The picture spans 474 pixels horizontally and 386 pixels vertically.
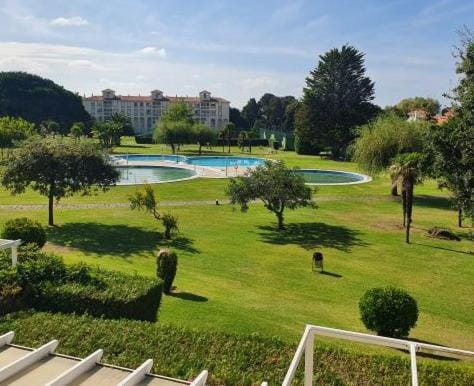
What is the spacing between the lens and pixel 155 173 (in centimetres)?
5556

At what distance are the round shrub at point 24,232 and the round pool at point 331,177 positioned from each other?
3209 cm

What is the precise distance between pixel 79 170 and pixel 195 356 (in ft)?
58.8

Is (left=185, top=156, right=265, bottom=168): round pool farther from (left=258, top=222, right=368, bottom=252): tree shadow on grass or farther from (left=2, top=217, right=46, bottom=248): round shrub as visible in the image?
(left=2, top=217, right=46, bottom=248): round shrub

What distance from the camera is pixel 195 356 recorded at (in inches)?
303

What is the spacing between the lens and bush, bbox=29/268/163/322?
9.93 meters

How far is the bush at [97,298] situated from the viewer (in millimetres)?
9930

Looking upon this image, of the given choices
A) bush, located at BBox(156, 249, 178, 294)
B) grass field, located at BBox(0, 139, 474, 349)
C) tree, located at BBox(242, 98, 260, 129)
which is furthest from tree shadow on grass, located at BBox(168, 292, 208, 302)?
tree, located at BBox(242, 98, 260, 129)

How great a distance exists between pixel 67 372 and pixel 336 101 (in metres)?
66.6

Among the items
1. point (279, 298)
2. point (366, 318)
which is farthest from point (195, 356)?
point (279, 298)

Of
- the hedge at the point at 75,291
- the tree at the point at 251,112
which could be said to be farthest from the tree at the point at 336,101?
the tree at the point at 251,112

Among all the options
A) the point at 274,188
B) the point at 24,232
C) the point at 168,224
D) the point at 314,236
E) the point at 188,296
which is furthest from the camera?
the point at 274,188

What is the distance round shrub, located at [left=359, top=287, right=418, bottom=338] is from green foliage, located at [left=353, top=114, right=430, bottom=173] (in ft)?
88.5

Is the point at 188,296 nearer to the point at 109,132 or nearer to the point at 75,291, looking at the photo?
the point at 75,291

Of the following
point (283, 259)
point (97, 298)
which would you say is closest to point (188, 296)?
point (97, 298)
